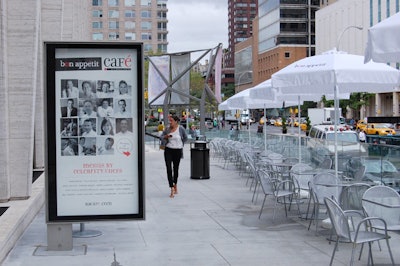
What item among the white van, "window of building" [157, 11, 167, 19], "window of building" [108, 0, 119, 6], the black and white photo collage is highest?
"window of building" [108, 0, 119, 6]

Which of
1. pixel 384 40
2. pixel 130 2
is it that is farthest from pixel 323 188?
pixel 130 2

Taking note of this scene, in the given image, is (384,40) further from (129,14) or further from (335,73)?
(129,14)

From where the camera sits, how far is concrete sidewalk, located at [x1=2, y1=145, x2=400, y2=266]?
25.7 ft

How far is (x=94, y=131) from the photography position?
8281mm

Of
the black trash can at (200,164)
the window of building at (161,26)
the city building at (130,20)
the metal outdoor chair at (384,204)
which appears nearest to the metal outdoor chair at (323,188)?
the metal outdoor chair at (384,204)

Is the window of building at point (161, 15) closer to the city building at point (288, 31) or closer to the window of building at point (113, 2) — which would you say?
the window of building at point (113, 2)

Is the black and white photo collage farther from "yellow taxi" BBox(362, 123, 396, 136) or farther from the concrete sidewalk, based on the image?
"yellow taxi" BBox(362, 123, 396, 136)

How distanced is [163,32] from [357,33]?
5360 cm

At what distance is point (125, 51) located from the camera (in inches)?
326

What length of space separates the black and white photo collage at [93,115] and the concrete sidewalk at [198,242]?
1262 mm

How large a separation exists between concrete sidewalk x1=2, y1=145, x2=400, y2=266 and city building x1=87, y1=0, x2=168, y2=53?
10587 centimetres

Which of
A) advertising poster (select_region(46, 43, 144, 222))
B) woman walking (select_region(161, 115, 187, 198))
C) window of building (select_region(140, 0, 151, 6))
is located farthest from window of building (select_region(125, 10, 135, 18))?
advertising poster (select_region(46, 43, 144, 222))

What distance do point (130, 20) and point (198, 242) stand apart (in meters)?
114

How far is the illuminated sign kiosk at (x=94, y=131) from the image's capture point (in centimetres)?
816
